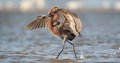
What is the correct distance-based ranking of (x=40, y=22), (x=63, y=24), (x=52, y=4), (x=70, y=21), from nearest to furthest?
1. (x=70, y=21)
2. (x=63, y=24)
3. (x=40, y=22)
4. (x=52, y=4)

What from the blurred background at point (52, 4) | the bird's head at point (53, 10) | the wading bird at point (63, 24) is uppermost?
the blurred background at point (52, 4)

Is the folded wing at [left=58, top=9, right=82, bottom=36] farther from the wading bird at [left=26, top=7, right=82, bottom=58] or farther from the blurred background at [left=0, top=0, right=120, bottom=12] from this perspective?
the blurred background at [left=0, top=0, right=120, bottom=12]

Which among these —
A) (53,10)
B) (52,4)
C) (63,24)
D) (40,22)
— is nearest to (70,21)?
(63,24)

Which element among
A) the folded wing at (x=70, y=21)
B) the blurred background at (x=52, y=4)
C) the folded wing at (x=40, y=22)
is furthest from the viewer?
the blurred background at (x=52, y=4)

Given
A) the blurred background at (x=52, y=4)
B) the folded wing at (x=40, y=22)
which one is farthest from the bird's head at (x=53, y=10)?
the blurred background at (x=52, y=4)

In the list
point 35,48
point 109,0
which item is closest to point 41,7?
point 109,0

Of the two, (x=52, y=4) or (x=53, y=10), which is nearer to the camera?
(x=53, y=10)

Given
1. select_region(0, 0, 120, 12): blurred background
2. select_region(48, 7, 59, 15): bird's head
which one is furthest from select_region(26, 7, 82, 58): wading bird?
select_region(0, 0, 120, 12): blurred background

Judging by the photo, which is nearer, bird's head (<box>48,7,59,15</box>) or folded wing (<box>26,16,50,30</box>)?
bird's head (<box>48,7,59,15</box>)

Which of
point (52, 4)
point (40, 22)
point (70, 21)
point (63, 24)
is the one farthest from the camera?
point (52, 4)

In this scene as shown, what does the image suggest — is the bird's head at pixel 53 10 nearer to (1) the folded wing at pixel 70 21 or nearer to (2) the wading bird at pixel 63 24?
(2) the wading bird at pixel 63 24

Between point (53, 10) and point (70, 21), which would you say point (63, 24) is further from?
point (53, 10)

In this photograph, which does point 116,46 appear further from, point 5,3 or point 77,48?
point 5,3

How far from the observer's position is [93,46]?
1752 cm
